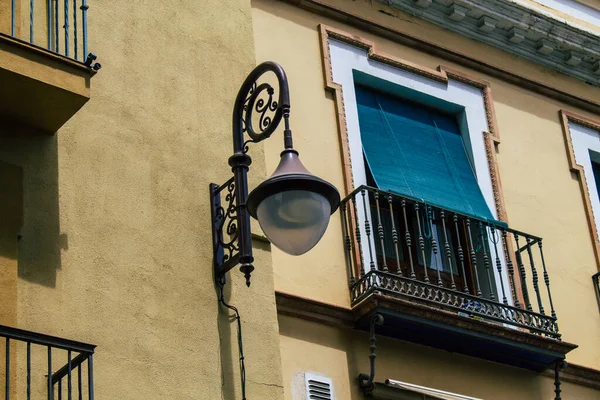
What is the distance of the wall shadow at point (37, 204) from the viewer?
7902 millimetres

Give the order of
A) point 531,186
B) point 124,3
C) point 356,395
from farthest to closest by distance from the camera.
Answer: point 531,186, point 356,395, point 124,3

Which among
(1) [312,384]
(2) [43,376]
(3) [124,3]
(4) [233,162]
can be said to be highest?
(3) [124,3]

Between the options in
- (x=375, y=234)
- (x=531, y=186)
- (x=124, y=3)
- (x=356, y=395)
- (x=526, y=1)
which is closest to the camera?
(x=124, y=3)

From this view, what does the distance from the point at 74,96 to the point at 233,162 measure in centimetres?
114

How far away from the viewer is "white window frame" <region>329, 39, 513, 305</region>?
11461 millimetres

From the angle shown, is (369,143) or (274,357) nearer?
(274,357)

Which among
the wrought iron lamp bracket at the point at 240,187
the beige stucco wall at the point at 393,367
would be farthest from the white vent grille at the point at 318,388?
the wrought iron lamp bracket at the point at 240,187

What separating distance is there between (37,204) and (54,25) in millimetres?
1280

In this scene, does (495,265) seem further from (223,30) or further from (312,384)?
(223,30)

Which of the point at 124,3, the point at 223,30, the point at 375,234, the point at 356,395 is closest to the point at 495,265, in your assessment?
the point at 375,234

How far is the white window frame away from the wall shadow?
3.35 meters

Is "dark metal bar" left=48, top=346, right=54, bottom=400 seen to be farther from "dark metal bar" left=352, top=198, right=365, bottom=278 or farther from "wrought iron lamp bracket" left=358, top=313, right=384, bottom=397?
"dark metal bar" left=352, top=198, right=365, bottom=278

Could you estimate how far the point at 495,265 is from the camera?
11.7 m

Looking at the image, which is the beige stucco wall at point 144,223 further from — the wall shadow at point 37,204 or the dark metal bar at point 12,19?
the dark metal bar at point 12,19
